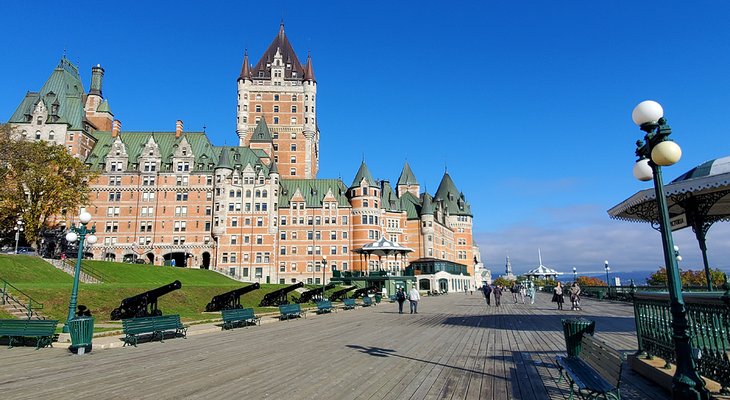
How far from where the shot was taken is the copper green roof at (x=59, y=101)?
72.7 metres

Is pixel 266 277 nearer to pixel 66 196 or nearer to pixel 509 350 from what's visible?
pixel 66 196

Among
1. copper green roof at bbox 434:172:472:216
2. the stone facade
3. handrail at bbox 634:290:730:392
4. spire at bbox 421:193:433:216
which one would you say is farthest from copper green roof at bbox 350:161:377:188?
handrail at bbox 634:290:730:392

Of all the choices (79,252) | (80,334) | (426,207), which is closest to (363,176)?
(426,207)

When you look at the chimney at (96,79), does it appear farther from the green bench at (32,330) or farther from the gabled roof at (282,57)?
the green bench at (32,330)

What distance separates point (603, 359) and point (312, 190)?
74.5 m

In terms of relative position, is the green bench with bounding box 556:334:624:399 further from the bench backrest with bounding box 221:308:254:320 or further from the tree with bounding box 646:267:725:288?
the tree with bounding box 646:267:725:288

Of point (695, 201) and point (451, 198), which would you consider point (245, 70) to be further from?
point (695, 201)

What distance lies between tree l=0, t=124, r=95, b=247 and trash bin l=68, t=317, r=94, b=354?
43.2 m

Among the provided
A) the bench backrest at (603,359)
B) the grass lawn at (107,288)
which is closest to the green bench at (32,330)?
the grass lawn at (107,288)

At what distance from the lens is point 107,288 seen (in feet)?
97.9

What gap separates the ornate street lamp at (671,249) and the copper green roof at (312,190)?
72.4 metres

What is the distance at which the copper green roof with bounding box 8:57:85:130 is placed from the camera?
2862 inches

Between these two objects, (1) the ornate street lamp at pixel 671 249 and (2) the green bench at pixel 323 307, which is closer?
(1) the ornate street lamp at pixel 671 249

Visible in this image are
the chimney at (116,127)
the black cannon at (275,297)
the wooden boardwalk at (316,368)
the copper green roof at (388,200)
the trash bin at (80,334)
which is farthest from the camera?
the copper green roof at (388,200)
